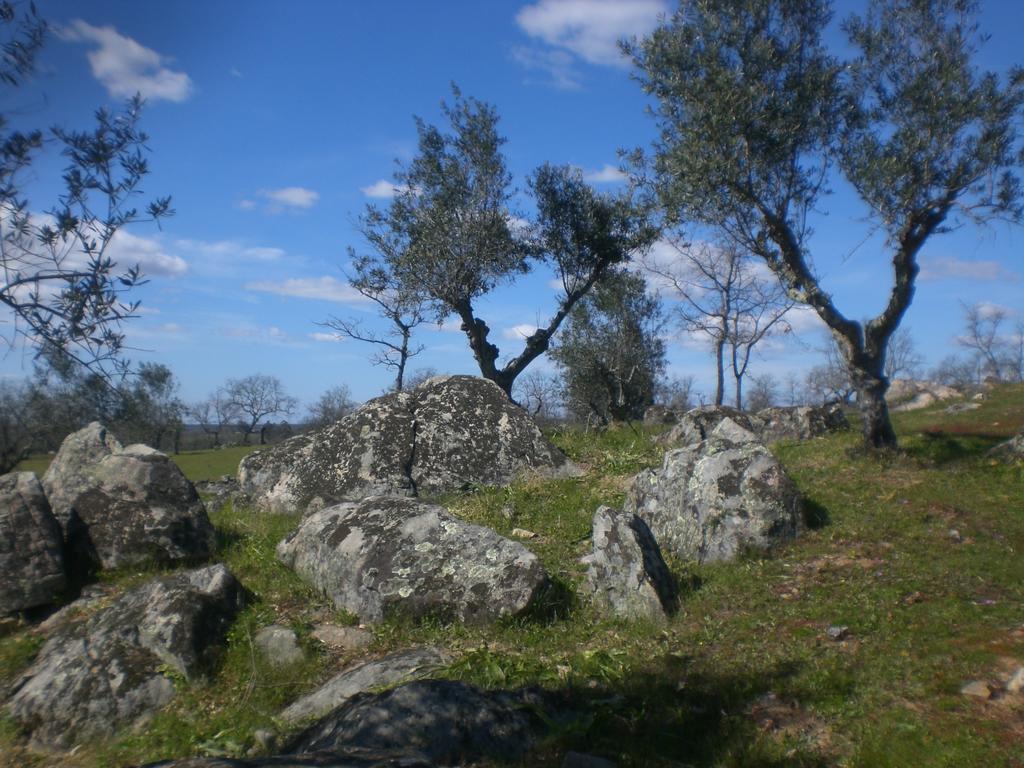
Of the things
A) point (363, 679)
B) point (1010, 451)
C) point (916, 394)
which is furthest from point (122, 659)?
point (916, 394)

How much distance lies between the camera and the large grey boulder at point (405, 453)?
40.4 ft

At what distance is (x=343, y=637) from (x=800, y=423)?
11.5m

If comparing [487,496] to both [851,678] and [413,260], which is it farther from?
[413,260]

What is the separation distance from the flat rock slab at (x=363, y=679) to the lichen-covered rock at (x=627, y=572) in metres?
1.77

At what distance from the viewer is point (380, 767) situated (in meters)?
3.68

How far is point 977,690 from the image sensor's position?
226 inches

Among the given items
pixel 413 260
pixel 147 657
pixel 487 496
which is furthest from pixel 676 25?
pixel 147 657

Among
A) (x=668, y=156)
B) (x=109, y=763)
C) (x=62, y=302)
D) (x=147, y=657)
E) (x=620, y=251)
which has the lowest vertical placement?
(x=109, y=763)

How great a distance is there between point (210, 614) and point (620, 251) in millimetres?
17664

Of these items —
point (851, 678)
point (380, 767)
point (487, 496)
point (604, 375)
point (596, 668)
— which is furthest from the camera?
point (604, 375)

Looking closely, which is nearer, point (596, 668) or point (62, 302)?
point (62, 302)

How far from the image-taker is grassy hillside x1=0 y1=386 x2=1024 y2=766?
5453mm

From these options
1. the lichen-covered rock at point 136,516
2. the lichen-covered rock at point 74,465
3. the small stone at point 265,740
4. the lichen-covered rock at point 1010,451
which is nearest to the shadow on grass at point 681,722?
the small stone at point 265,740

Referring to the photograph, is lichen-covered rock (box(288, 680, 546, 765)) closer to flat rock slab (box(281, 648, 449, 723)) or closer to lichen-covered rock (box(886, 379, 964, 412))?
flat rock slab (box(281, 648, 449, 723))
